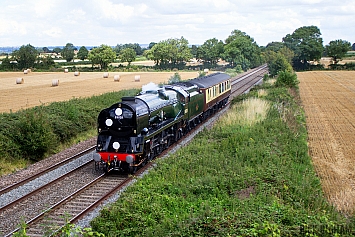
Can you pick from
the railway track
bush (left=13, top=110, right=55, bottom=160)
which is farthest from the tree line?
the railway track

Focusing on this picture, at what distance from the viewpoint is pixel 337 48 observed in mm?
100188

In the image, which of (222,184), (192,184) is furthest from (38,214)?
(222,184)

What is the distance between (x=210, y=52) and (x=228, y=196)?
95.6 m

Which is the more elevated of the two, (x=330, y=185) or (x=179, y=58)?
(x=179, y=58)

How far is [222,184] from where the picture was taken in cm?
1230

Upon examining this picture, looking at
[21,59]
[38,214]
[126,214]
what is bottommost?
[38,214]

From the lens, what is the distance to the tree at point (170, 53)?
94200mm

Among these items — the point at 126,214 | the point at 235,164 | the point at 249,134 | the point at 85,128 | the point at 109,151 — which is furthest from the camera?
the point at 85,128

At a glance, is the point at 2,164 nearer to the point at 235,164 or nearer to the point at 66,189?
the point at 66,189

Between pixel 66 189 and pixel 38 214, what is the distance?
2496 mm

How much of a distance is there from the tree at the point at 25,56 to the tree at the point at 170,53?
2636cm

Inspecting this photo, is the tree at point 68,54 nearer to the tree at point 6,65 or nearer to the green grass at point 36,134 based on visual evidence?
the tree at point 6,65

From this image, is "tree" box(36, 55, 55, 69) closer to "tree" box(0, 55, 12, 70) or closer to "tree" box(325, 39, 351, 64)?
"tree" box(0, 55, 12, 70)

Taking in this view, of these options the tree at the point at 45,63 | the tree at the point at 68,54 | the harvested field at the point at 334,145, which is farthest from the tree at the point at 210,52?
the harvested field at the point at 334,145
